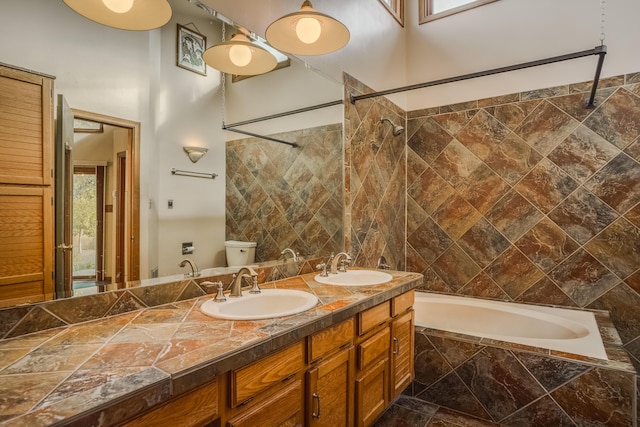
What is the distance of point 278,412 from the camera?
119 centimetres

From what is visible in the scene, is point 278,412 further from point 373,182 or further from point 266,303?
point 373,182

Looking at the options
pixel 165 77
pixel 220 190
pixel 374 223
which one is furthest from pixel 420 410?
pixel 165 77

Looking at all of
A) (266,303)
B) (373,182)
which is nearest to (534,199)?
(373,182)

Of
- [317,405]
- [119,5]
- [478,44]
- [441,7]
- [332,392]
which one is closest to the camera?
[119,5]

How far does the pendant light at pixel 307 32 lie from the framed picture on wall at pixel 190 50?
328 millimetres

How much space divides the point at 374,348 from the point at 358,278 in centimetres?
56

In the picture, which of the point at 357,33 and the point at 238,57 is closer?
the point at 238,57

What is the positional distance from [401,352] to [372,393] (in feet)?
1.26

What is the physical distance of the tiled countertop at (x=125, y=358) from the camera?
2.30ft

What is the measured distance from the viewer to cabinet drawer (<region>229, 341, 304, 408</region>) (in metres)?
1.03

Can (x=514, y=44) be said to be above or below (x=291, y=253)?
above

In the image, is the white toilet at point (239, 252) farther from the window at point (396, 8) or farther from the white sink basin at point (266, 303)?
the window at point (396, 8)

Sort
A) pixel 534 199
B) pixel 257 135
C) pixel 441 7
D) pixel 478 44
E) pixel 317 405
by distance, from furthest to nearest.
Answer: pixel 441 7, pixel 478 44, pixel 534 199, pixel 257 135, pixel 317 405

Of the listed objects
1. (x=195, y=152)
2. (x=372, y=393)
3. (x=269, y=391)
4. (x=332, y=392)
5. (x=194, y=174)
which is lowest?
(x=372, y=393)
